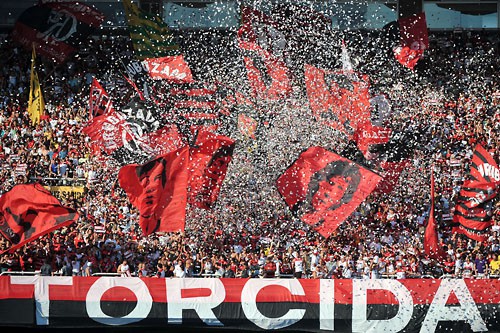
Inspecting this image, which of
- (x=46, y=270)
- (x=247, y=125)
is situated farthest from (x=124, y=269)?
(x=247, y=125)

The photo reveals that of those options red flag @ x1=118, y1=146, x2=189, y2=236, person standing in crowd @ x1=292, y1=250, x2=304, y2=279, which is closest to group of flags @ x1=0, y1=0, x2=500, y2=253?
red flag @ x1=118, y1=146, x2=189, y2=236

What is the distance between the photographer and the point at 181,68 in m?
24.0

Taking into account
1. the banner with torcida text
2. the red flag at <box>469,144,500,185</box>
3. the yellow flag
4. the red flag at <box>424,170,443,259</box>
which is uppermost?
the yellow flag

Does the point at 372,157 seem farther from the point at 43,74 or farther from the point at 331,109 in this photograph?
the point at 43,74

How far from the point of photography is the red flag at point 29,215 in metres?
16.7

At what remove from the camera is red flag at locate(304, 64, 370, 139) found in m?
21.9

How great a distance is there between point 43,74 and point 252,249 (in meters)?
10.0

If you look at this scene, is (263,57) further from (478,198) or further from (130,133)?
(478,198)

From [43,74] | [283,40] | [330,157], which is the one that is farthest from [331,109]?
[43,74]

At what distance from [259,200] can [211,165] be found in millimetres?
3501

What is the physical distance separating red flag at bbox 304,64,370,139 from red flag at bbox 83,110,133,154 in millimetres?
4447

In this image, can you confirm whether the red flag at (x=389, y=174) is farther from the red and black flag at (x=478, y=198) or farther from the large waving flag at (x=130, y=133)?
the large waving flag at (x=130, y=133)

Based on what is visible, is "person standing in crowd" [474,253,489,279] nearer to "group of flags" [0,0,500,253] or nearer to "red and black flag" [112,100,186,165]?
"group of flags" [0,0,500,253]

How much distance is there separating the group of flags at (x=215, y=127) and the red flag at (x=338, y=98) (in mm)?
27
